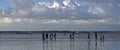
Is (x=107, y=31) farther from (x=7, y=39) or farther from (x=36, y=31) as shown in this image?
(x=7, y=39)

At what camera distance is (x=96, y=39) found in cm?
5538

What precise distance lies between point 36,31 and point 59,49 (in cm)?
912

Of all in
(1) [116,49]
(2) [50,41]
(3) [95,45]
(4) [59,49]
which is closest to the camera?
(1) [116,49]

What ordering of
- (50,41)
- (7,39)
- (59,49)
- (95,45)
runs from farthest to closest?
(7,39)
(50,41)
(95,45)
(59,49)

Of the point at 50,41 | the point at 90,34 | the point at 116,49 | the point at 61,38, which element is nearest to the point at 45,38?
the point at 50,41

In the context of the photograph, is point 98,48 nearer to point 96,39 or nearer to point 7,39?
point 96,39

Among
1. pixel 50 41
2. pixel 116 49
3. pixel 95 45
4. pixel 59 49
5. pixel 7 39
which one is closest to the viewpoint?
pixel 116 49

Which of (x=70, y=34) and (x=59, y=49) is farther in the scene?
(x=70, y=34)

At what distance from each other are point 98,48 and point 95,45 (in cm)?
229

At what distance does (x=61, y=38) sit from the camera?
213ft

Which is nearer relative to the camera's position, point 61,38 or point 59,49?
point 59,49

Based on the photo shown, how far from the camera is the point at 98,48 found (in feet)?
160

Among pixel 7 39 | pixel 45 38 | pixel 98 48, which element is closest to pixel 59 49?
pixel 98 48

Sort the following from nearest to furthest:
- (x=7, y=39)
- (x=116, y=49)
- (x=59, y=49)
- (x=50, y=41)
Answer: (x=116, y=49)
(x=59, y=49)
(x=50, y=41)
(x=7, y=39)
